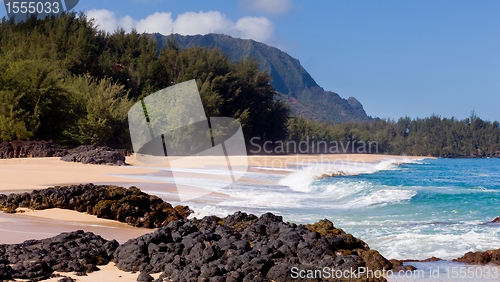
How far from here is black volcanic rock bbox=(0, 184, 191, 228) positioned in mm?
5916

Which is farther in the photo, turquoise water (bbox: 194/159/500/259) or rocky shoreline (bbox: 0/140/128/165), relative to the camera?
rocky shoreline (bbox: 0/140/128/165)

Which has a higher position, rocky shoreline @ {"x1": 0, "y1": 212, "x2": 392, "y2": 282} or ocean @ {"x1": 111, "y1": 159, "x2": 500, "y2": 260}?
rocky shoreline @ {"x1": 0, "y1": 212, "x2": 392, "y2": 282}

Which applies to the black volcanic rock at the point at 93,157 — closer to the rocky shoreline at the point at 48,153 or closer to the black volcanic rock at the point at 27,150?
the rocky shoreline at the point at 48,153

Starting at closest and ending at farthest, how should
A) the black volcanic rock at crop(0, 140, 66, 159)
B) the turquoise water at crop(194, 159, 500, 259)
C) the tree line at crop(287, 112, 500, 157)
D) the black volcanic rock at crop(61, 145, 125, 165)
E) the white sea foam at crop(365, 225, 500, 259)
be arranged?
the white sea foam at crop(365, 225, 500, 259)
the turquoise water at crop(194, 159, 500, 259)
the black volcanic rock at crop(61, 145, 125, 165)
the black volcanic rock at crop(0, 140, 66, 159)
the tree line at crop(287, 112, 500, 157)

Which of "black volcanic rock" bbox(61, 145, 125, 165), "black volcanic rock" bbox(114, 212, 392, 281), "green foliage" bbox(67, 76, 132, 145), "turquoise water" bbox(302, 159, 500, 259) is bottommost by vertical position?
"turquoise water" bbox(302, 159, 500, 259)

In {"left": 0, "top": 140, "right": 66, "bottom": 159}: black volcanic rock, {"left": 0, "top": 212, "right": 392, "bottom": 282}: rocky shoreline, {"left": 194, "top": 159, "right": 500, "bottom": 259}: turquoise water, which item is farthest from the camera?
{"left": 0, "top": 140, "right": 66, "bottom": 159}: black volcanic rock

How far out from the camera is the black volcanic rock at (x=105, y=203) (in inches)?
233

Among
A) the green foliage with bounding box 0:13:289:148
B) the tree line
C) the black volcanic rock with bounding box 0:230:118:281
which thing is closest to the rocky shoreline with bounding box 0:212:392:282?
the black volcanic rock with bounding box 0:230:118:281

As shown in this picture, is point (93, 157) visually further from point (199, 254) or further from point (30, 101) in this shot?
point (199, 254)

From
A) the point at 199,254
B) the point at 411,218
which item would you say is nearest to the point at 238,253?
the point at 199,254

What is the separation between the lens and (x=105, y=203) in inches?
236

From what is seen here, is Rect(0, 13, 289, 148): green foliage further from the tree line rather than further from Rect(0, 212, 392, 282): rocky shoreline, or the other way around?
the tree line

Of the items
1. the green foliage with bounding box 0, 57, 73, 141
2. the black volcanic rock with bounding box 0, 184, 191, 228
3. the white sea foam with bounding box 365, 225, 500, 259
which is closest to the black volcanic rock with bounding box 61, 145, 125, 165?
the green foliage with bounding box 0, 57, 73, 141

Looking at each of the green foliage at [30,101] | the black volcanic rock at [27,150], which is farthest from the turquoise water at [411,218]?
the green foliage at [30,101]
